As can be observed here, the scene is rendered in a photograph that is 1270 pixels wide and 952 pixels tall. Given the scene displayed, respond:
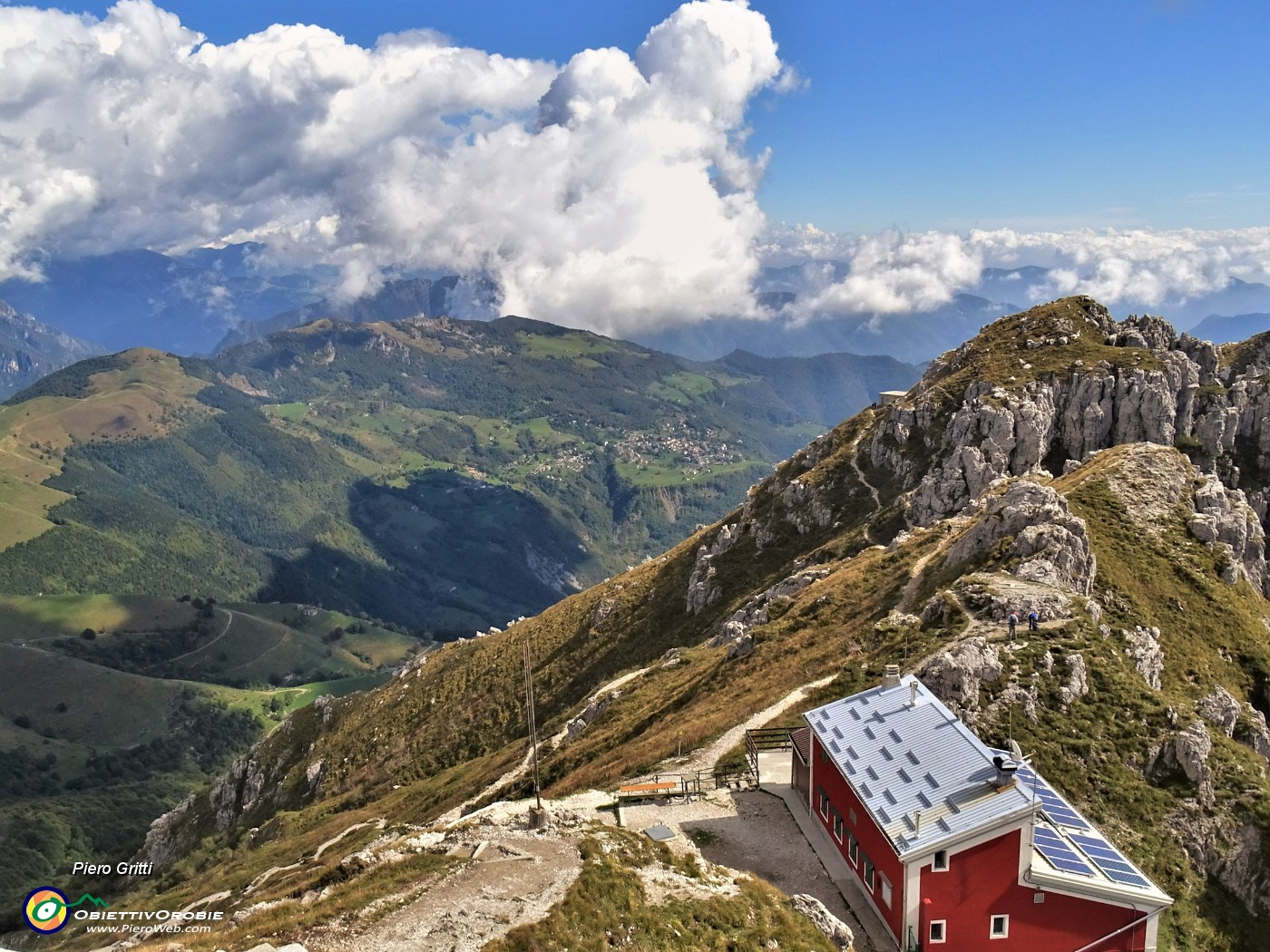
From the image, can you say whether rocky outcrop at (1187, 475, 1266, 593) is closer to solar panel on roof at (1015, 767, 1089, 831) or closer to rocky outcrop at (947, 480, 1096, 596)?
rocky outcrop at (947, 480, 1096, 596)

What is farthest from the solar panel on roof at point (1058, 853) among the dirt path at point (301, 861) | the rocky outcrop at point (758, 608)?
the dirt path at point (301, 861)

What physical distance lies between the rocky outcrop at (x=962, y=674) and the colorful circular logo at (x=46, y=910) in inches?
1766

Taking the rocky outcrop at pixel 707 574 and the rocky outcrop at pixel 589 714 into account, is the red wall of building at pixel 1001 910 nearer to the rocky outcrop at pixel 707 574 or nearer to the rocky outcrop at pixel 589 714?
the rocky outcrop at pixel 589 714

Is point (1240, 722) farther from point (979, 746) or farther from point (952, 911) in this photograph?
point (952, 911)

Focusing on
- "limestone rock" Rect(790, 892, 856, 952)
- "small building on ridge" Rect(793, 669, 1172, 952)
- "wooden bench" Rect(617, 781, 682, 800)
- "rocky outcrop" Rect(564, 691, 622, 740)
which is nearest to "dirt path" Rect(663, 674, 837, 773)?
"wooden bench" Rect(617, 781, 682, 800)

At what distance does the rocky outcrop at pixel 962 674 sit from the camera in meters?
51.3

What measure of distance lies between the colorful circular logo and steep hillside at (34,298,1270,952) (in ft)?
23.8

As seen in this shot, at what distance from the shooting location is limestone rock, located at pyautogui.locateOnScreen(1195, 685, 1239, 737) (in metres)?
56.9

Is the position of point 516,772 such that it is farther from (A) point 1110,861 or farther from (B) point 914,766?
(A) point 1110,861

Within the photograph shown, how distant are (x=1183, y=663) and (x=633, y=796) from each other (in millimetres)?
42243

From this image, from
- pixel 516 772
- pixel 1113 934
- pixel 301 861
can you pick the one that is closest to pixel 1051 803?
pixel 1113 934

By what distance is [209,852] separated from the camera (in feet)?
449

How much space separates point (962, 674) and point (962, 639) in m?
5.83

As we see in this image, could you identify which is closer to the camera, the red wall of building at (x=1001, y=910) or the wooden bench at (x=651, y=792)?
the red wall of building at (x=1001, y=910)
